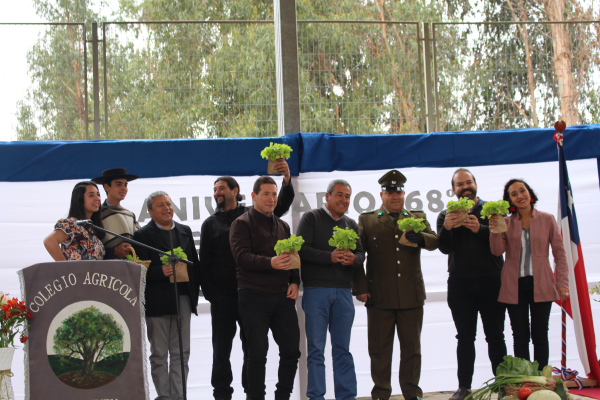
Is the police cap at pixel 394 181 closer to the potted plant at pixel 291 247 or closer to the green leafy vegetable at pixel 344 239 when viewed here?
the green leafy vegetable at pixel 344 239

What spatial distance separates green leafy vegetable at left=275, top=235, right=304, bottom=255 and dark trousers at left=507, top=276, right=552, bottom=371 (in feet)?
6.13

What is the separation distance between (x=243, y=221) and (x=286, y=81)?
5.47 ft

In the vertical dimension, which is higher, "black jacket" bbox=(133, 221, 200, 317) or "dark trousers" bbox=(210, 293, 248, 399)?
"black jacket" bbox=(133, 221, 200, 317)

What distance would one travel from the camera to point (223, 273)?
4.55 meters

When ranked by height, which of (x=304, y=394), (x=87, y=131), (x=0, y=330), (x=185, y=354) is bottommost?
(x=304, y=394)

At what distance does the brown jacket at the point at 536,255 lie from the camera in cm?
448

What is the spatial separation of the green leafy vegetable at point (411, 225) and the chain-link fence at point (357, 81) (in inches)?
58.5

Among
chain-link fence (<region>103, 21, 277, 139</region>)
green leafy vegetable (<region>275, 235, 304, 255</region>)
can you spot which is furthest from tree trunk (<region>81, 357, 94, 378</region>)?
chain-link fence (<region>103, 21, 277, 139</region>)

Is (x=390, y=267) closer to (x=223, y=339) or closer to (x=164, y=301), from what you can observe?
(x=223, y=339)

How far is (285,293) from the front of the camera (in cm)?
435

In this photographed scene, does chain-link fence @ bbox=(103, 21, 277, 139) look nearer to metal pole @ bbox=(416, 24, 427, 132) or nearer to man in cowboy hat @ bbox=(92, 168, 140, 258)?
man in cowboy hat @ bbox=(92, 168, 140, 258)

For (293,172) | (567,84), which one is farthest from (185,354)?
(567,84)

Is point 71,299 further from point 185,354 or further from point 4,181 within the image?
point 4,181

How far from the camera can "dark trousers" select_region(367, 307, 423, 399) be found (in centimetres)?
448
